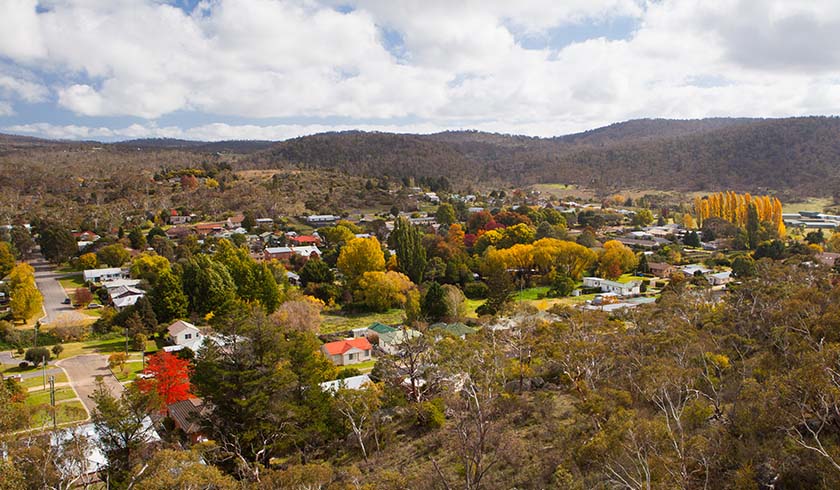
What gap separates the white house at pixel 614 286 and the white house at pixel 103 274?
126 feet

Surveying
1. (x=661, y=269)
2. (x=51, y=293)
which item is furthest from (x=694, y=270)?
(x=51, y=293)

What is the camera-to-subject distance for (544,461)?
1288 cm

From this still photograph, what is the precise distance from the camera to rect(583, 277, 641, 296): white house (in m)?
39.9

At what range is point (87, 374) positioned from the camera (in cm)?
2533

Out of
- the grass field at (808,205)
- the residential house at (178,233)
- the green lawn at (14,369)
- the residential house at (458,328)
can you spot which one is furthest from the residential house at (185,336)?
the grass field at (808,205)

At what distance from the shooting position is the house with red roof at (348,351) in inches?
1062

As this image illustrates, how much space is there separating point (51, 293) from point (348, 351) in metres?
27.6

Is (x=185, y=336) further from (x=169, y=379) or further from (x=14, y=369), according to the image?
(x=169, y=379)

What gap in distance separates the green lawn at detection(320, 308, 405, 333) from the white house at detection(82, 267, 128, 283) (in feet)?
66.4

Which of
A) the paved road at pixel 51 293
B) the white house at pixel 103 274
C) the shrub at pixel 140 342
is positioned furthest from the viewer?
the white house at pixel 103 274

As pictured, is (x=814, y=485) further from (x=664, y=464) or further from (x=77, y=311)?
(x=77, y=311)

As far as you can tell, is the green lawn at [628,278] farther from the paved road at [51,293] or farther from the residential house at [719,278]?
the paved road at [51,293]

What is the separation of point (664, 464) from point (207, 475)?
8.45 metres

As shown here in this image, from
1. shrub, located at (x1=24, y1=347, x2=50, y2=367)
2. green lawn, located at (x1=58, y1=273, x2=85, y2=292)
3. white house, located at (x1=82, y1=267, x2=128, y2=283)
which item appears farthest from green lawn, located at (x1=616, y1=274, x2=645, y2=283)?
green lawn, located at (x1=58, y1=273, x2=85, y2=292)
